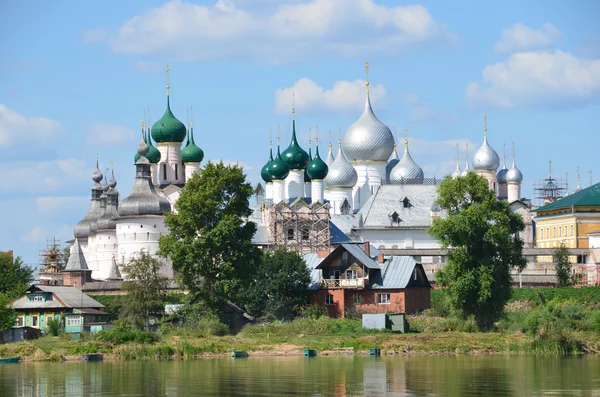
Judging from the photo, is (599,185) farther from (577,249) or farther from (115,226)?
(115,226)

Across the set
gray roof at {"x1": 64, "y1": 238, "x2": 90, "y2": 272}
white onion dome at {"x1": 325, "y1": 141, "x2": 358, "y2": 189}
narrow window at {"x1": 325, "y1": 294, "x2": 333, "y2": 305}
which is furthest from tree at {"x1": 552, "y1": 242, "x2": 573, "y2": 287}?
gray roof at {"x1": 64, "y1": 238, "x2": 90, "y2": 272}

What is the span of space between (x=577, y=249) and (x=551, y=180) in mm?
43744

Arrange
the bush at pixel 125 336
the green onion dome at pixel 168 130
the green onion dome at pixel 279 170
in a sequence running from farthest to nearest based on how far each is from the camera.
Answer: the green onion dome at pixel 168 130 < the green onion dome at pixel 279 170 < the bush at pixel 125 336

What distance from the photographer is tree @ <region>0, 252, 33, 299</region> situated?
256 ft

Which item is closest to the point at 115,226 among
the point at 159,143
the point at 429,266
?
the point at 159,143

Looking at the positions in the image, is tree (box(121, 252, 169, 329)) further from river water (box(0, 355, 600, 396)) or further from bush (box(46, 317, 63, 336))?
river water (box(0, 355, 600, 396))

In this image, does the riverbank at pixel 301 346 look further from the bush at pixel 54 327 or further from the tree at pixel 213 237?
the tree at pixel 213 237

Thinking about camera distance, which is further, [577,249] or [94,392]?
[577,249]

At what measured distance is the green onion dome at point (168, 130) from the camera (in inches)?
3824

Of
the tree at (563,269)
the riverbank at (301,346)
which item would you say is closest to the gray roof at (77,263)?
the tree at (563,269)

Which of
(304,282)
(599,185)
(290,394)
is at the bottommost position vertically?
(290,394)

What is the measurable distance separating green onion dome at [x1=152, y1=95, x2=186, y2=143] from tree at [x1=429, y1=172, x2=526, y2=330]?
4317 centimetres

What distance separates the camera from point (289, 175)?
94062 mm

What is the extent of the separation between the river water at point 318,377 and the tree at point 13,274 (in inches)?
1222
